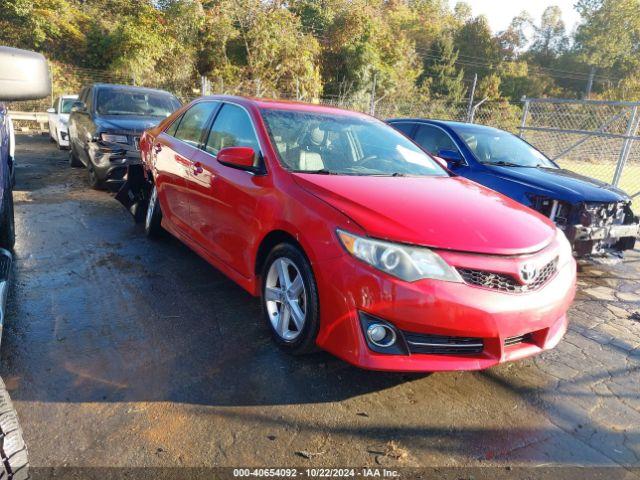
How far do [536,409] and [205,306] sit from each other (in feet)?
7.96

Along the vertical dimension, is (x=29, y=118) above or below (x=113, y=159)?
below

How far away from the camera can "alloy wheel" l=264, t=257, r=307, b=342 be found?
2867 mm

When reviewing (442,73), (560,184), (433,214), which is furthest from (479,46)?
(433,214)

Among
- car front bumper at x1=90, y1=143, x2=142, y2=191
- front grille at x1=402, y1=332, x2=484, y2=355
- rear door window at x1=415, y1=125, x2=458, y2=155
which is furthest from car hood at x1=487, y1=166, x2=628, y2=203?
car front bumper at x1=90, y1=143, x2=142, y2=191

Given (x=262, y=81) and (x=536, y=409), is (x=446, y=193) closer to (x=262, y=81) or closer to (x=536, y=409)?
(x=536, y=409)

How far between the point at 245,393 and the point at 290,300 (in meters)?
0.62

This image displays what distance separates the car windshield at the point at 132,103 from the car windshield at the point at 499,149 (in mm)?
5098

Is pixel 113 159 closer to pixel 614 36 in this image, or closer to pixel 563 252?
pixel 563 252

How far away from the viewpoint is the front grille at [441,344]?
245 centimetres

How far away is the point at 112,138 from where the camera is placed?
695 cm

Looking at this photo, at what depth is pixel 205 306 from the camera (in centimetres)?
369

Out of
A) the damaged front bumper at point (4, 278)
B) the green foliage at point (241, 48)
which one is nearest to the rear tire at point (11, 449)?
the damaged front bumper at point (4, 278)

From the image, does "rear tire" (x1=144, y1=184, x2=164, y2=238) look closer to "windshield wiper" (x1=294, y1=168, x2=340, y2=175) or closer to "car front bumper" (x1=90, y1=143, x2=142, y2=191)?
"car front bumper" (x1=90, y1=143, x2=142, y2=191)

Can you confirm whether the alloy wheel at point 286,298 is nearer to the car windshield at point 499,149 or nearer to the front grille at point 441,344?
the front grille at point 441,344
